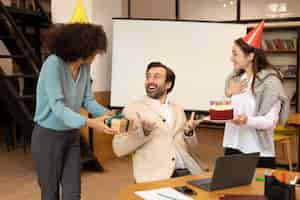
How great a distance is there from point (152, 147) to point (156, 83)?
1.31ft

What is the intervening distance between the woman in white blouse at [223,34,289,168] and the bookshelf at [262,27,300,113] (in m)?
4.67

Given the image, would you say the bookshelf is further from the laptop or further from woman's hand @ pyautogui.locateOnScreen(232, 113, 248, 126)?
the laptop

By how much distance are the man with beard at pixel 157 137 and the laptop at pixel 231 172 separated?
47 centimetres

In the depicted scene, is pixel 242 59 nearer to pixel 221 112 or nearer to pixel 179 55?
pixel 221 112

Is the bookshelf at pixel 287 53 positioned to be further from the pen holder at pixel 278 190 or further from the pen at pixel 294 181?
the pen holder at pixel 278 190

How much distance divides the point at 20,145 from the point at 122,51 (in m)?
2.58

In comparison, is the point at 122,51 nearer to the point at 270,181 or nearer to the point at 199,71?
the point at 199,71

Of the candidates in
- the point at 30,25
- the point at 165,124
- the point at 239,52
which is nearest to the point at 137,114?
the point at 165,124

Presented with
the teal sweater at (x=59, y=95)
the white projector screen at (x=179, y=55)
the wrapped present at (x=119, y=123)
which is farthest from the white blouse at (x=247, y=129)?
the white projector screen at (x=179, y=55)

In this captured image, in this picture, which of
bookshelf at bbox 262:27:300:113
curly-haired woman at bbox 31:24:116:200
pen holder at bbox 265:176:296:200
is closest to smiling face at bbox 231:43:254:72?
curly-haired woman at bbox 31:24:116:200

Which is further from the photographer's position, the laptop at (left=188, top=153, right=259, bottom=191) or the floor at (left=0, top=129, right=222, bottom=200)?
the floor at (left=0, top=129, right=222, bottom=200)

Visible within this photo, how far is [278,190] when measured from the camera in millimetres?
1528

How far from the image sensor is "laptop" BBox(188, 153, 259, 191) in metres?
1.67

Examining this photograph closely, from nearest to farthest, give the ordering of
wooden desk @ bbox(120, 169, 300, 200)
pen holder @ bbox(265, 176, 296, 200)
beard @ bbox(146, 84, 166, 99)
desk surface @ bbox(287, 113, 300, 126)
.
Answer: pen holder @ bbox(265, 176, 296, 200) → wooden desk @ bbox(120, 169, 300, 200) → beard @ bbox(146, 84, 166, 99) → desk surface @ bbox(287, 113, 300, 126)
